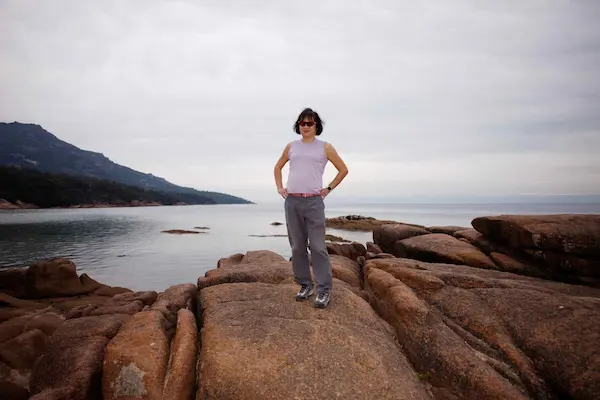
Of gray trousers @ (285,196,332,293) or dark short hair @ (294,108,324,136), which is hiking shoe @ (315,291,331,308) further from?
dark short hair @ (294,108,324,136)

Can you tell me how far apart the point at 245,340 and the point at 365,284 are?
4.68 meters

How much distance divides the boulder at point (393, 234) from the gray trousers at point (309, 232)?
35.5 feet

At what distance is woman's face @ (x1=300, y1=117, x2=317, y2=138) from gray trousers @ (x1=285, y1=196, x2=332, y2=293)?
1357 millimetres

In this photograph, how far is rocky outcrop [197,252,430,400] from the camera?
4805mm

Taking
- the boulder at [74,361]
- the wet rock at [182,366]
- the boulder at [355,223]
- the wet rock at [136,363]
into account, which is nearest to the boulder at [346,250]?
the wet rock at [182,366]

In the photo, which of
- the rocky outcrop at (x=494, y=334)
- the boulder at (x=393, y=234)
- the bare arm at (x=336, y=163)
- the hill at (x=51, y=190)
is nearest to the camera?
the rocky outcrop at (x=494, y=334)

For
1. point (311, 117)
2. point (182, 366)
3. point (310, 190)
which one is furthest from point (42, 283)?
point (311, 117)

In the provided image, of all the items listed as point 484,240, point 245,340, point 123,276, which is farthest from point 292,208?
point 123,276

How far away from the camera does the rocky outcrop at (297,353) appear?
15.8ft

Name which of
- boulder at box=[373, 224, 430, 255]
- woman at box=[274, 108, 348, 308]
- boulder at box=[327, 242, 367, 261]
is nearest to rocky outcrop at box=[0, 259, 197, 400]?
woman at box=[274, 108, 348, 308]

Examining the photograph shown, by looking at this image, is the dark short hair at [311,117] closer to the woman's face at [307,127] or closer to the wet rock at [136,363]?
the woman's face at [307,127]

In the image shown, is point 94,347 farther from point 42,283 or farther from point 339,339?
point 42,283

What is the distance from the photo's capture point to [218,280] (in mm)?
8875

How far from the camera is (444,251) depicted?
1239 centimetres
